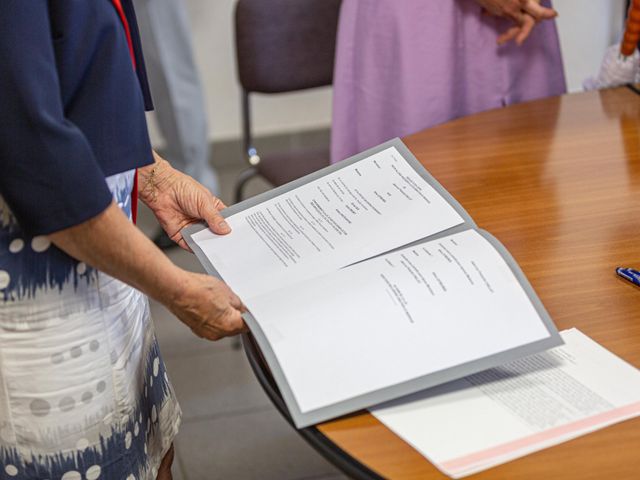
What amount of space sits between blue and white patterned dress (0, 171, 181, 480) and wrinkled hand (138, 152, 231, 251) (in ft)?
0.43

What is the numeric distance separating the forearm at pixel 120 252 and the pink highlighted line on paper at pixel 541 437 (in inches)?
13.6

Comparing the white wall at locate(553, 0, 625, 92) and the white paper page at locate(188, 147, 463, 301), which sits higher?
the white paper page at locate(188, 147, 463, 301)

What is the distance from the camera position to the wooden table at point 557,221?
2.63ft

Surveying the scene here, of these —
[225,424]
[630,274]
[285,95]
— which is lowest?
[225,424]

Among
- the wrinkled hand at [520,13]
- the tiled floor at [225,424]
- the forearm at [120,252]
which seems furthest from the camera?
the tiled floor at [225,424]

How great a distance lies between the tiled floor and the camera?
1.99 m

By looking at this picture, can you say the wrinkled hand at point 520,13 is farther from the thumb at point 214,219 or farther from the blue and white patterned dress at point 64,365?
the blue and white patterned dress at point 64,365

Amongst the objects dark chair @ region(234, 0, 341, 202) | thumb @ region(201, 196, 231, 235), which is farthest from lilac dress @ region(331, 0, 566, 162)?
thumb @ region(201, 196, 231, 235)

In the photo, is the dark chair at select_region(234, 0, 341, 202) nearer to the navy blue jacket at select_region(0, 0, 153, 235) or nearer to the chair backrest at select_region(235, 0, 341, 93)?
the chair backrest at select_region(235, 0, 341, 93)

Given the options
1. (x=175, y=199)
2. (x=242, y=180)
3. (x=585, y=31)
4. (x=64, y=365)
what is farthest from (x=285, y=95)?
(x=64, y=365)

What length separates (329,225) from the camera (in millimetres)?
1101

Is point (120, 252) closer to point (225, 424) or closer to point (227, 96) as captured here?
point (225, 424)

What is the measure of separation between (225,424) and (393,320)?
1.35m

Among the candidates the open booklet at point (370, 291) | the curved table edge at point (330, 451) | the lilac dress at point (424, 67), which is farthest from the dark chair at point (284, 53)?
the curved table edge at point (330, 451)
